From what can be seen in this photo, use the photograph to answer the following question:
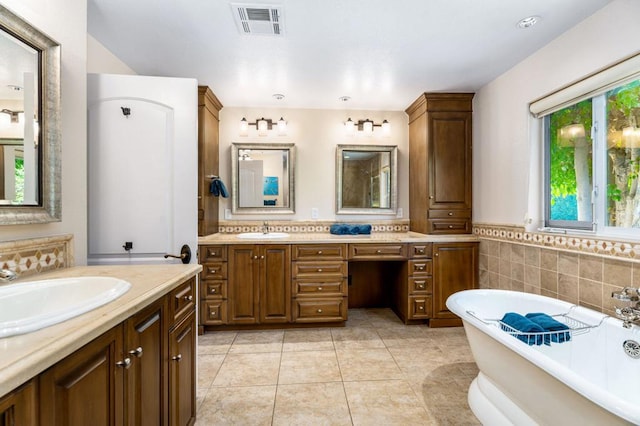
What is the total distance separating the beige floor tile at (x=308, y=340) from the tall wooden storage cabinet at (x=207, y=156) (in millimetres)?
1337

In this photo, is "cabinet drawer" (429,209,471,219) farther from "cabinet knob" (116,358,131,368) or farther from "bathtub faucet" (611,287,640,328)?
"cabinet knob" (116,358,131,368)

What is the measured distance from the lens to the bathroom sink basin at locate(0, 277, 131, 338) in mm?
908

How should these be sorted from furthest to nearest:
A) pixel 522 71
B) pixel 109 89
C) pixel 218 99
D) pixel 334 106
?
pixel 334 106, pixel 218 99, pixel 522 71, pixel 109 89

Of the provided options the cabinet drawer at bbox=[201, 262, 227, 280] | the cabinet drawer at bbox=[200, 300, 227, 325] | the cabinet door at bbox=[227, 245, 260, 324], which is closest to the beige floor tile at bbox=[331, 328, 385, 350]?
the cabinet door at bbox=[227, 245, 260, 324]

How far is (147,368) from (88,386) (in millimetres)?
324

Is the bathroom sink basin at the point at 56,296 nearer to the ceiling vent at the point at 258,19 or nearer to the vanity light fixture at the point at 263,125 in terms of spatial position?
the ceiling vent at the point at 258,19

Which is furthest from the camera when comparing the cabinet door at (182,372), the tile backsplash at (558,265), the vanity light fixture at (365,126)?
the vanity light fixture at (365,126)

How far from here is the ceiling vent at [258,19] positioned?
72.7 inches

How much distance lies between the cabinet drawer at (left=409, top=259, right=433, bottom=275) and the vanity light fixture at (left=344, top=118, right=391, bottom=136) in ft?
5.14

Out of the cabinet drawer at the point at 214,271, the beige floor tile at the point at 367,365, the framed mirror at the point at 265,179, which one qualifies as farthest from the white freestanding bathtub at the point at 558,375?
the framed mirror at the point at 265,179

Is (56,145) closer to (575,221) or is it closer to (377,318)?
(377,318)

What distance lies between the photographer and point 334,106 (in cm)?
350

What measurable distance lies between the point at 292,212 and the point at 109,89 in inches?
81.2

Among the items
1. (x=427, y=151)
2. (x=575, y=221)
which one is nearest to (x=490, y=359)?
(x=575, y=221)
